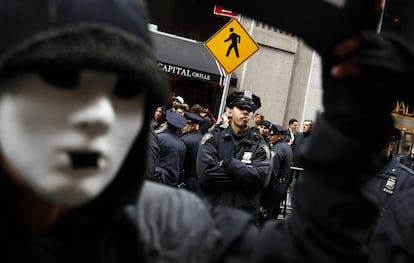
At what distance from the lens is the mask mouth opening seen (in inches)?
48.6

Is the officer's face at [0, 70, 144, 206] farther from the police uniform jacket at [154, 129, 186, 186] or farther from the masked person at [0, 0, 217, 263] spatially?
the police uniform jacket at [154, 129, 186, 186]

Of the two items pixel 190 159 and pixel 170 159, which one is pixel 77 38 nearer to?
pixel 170 159

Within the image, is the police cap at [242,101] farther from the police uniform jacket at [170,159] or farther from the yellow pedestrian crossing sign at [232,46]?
the yellow pedestrian crossing sign at [232,46]

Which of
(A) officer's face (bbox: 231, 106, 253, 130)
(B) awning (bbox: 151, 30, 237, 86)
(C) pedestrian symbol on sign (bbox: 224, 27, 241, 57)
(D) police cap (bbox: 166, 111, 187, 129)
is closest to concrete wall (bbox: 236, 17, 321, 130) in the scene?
(B) awning (bbox: 151, 30, 237, 86)

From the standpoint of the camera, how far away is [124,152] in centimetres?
138

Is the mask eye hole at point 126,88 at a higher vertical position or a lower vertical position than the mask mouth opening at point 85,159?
higher

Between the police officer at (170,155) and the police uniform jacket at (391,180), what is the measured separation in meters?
2.12

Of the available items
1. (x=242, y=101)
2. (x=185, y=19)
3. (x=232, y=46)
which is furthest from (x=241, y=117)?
(x=185, y=19)

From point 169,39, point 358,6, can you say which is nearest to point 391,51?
point 358,6

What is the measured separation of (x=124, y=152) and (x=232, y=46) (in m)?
6.24

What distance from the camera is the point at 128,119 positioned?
137cm

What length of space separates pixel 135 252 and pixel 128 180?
19cm

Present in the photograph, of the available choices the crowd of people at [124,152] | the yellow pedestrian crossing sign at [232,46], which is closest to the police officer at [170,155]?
the yellow pedestrian crossing sign at [232,46]

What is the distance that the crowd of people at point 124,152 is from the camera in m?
1.23
